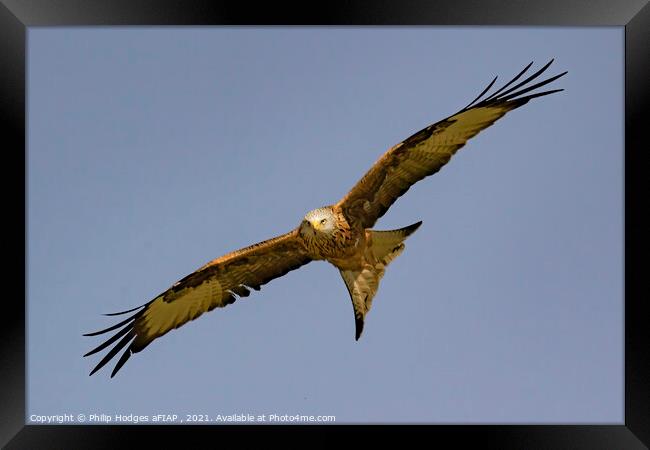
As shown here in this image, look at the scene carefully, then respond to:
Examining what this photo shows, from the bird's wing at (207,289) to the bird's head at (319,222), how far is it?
1.33 ft

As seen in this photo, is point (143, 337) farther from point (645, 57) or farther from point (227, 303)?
point (645, 57)

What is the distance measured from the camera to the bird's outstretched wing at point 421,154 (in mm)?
5629

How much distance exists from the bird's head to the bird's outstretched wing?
0.17 metres

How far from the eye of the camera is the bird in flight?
5.75m

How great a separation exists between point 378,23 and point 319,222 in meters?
1.69

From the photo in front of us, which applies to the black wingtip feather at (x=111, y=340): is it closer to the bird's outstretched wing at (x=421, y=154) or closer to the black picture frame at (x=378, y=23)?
the black picture frame at (x=378, y=23)

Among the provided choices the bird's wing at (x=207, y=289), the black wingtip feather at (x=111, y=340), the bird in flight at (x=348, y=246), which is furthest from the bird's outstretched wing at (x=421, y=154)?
the black wingtip feather at (x=111, y=340)

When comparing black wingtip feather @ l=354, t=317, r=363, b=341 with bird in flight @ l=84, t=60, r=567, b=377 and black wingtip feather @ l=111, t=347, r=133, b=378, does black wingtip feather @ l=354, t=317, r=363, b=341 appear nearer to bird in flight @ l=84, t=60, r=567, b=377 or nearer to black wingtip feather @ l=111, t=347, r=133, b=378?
bird in flight @ l=84, t=60, r=567, b=377

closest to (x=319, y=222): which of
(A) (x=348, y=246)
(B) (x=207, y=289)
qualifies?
(A) (x=348, y=246)

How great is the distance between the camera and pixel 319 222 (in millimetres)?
5934

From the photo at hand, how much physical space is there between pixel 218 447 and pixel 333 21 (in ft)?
11.8

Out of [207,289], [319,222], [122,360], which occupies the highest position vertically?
[319,222]

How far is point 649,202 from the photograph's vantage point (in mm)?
5566

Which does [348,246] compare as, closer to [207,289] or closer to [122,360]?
[207,289]
